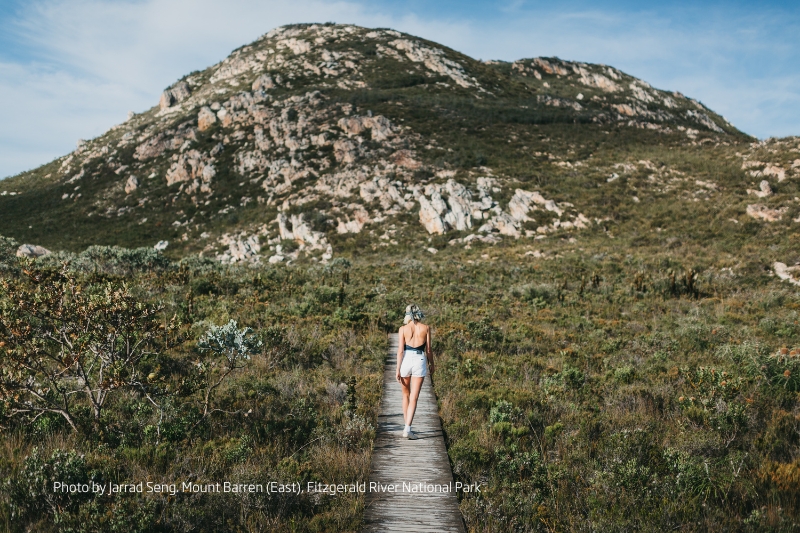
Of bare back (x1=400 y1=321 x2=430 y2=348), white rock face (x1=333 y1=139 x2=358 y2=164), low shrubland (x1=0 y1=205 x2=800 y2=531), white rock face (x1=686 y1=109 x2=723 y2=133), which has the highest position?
white rock face (x1=686 y1=109 x2=723 y2=133)

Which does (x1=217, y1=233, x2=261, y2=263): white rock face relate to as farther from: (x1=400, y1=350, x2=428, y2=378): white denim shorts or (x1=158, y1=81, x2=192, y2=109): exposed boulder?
(x1=158, y1=81, x2=192, y2=109): exposed boulder

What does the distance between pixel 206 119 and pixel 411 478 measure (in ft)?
209

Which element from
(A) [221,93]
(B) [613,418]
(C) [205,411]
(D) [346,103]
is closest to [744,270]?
(B) [613,418]

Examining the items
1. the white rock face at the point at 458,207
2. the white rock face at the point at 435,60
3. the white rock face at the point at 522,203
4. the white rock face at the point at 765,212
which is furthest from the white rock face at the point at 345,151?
the white rock face at the point at 765,212

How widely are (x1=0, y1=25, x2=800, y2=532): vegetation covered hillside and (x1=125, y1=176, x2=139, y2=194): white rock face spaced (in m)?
1.76

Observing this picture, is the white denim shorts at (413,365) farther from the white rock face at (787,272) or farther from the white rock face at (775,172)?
the white rock face at (775,172)

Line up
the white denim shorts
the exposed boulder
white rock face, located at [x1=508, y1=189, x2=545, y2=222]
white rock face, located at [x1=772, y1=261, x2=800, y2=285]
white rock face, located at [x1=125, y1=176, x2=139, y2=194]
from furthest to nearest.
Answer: the exposed boulder < white rock face, located at [x1=125, y1=176, x2=139, y2=194] < white rock face, located at [x1=508, y1=189, x2=545, y2=222] < white rock face, located at [x1=772, y1=261, x2=800, y2=285] < the white denim shorts

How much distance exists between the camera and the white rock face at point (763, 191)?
30328mm

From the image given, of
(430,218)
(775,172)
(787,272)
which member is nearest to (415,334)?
(787,272)

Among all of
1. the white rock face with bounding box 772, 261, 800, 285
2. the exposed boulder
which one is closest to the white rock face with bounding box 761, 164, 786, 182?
the white rock face with bounding box 772, 261, 800, 285

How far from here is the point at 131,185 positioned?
50469mm

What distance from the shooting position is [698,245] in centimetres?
2508

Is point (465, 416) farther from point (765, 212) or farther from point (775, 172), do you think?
point (775, 172)

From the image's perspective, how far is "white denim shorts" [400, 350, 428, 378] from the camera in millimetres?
6422
